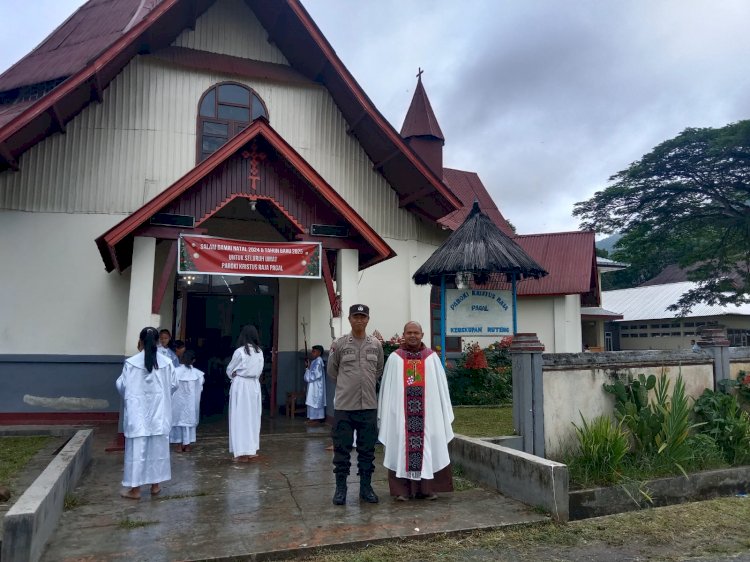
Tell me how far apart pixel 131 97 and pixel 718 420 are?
10459 mm

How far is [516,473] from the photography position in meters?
5.88

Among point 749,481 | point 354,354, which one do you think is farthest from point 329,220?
point 749,481

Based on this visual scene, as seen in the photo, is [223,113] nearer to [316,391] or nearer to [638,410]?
Answer: [316,391]

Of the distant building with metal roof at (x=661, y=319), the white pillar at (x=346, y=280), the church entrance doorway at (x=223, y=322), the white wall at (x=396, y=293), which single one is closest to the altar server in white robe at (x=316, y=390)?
the white pillar at (x=346, y=280)

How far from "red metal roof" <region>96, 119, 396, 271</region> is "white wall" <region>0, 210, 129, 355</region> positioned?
3.15 ft

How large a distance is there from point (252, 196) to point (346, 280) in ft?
6.38

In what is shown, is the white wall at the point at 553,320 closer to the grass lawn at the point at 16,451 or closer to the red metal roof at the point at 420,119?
the red metal roof at the point at 420,119

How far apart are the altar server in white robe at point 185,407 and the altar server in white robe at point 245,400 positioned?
783mm

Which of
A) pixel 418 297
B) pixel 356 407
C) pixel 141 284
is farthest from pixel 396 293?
pixel 356 407

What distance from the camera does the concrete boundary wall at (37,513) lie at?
403 cm

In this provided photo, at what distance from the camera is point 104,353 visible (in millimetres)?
10773

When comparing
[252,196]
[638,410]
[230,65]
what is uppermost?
[230,65]

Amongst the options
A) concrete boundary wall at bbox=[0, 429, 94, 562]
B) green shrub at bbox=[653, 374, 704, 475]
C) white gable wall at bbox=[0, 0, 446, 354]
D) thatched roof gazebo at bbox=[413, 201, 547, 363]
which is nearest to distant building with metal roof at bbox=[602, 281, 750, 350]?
thatched roof gazebo at bbox=[413, 201, 547, 363]

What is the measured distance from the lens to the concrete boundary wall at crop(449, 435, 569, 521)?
17.8ft
